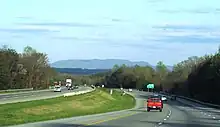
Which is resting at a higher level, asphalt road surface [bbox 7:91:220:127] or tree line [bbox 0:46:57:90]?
tree line [bbox 0:46:57:90]

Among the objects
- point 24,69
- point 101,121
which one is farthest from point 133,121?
point 24,69

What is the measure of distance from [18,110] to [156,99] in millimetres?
17682

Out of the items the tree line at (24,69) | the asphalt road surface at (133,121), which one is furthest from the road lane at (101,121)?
the tree line at (24,69)

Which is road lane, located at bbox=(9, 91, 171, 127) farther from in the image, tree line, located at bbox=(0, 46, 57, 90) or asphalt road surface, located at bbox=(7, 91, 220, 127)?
tree line, located at bbox=(0, 46, 57, 90)

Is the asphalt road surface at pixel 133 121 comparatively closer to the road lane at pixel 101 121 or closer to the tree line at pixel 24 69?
the road lane at pixel 101 121

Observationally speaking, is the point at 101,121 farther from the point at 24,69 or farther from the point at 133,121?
the point at 24,69

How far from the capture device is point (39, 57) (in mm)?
137125

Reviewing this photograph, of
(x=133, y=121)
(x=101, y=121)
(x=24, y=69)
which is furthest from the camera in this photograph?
(x=24, y=69)

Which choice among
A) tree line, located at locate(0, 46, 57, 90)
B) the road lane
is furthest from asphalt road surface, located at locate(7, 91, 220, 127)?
tree line, located at locate(0, 46, 57, 90)

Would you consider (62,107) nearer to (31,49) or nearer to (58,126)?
(58,126)

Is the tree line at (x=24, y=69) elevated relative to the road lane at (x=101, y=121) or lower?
elevated

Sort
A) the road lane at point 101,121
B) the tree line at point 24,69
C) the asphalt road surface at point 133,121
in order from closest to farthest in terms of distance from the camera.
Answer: the road lane at point 101,121 → the asphalt road surface at point 133,121 → the tree line at point 24,69

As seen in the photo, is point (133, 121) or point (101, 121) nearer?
point (101, 121)

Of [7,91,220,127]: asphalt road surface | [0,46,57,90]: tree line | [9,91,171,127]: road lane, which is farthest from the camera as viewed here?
[0,46,57,90]: tree line
